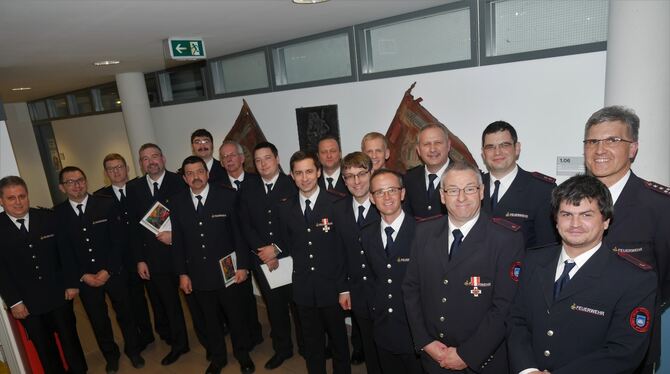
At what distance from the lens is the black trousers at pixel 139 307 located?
429 centimetres

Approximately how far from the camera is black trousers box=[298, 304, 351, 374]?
3180 millimetres

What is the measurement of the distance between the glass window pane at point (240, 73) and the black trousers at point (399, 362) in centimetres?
365

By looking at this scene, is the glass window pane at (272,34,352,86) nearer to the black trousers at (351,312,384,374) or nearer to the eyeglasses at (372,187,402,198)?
the eyeglasses at (372,187,402,198)

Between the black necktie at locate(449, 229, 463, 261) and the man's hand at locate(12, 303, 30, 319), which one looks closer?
the black necktie at locate(449, 229, 463, 261)

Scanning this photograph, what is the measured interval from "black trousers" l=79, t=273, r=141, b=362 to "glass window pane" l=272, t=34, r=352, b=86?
283 centimetres

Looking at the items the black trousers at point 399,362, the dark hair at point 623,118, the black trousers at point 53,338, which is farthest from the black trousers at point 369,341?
the black trousers at point 53,338

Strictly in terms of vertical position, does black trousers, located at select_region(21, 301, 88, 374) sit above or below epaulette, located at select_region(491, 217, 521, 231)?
below

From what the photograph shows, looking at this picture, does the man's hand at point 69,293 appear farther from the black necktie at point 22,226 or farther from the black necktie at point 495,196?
the black necktie at point 495,196

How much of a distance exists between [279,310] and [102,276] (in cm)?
164

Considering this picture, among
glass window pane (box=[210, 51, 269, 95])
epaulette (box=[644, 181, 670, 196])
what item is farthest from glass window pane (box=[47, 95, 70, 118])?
epaulette (box=[644, 181, 670, 196])

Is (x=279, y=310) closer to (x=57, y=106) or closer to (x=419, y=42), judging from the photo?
(x=419, y=42)

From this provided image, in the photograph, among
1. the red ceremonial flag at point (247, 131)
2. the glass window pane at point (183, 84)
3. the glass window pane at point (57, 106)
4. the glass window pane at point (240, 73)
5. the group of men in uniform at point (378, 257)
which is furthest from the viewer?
the glass window pane at point (57, 106)

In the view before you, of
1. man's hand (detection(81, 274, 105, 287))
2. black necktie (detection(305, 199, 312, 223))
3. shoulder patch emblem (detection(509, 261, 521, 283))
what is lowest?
man's hand (detection(81, 274, 105, 287))

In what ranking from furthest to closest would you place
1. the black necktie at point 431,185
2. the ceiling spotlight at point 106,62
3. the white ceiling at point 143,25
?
the ceiling spotlight at point 106,62, the black necktie at point 431,185, the white ceiling at point 143,25
